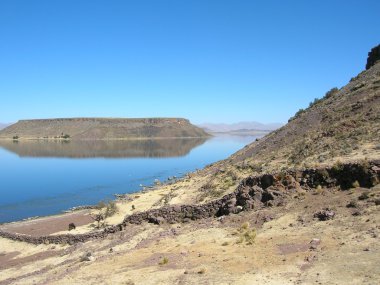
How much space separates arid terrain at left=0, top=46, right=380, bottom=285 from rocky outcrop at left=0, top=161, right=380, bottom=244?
0.16ft

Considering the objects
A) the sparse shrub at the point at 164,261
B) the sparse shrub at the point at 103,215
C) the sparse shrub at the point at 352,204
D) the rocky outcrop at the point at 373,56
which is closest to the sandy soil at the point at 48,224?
the sparse shrub at the point at 103,215

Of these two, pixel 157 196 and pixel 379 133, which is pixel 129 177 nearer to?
pixel 157 196

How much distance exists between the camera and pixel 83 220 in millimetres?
33188

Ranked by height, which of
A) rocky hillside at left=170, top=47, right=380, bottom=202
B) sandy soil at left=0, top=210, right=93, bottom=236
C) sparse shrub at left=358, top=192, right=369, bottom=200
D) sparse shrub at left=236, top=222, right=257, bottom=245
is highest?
rocky hillside at left=170, top=47, right=380, bottom=202

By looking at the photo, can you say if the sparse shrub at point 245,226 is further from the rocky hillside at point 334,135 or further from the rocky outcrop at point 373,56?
the rocky outcrop at point 373,56

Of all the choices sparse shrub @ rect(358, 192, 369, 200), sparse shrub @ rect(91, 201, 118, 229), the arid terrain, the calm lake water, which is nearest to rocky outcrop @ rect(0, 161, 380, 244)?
the arid terrain

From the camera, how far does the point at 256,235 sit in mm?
16766

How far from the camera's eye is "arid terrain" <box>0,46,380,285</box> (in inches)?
503

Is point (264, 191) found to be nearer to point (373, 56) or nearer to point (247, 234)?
point (247, 234)

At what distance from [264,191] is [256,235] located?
424cm

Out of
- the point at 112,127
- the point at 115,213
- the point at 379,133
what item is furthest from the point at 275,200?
the point at 112,127

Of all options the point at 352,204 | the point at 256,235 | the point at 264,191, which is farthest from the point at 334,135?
the point at 256,235

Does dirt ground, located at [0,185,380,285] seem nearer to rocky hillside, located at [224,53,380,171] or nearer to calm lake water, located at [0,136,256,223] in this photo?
rocky hillside, located at [224,53,380,171]

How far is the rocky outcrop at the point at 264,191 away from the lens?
61.4ft
